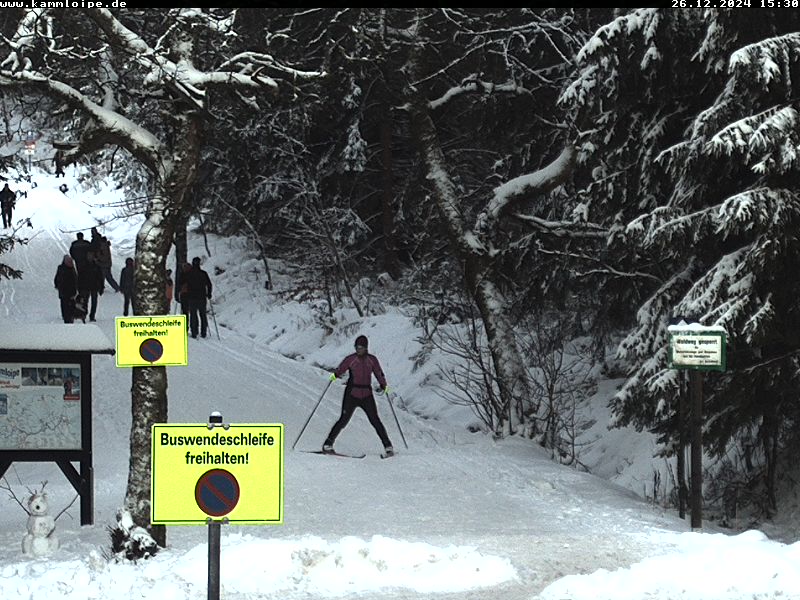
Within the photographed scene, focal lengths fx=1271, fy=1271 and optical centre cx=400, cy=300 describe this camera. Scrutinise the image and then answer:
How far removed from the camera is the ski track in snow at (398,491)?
426 inches

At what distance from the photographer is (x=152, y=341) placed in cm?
1026

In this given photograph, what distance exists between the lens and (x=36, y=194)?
70125 mm

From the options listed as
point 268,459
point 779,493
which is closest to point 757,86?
point 779,493

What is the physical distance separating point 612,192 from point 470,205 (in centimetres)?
1228

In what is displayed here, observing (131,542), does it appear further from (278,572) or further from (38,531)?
(278,572)

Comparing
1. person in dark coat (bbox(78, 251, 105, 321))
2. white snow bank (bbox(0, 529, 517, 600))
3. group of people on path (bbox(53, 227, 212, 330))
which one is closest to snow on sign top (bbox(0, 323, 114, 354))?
white snow bank (bbox(0, 529, 517, 600))

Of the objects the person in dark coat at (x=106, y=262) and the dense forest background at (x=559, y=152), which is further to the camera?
the person in dark coat at (x=106, y=262)

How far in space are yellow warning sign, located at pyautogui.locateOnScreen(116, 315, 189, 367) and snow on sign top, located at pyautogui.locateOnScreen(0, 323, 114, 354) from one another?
7.77 ft

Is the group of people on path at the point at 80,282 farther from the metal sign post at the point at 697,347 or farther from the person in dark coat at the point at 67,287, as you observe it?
the metal sign post at the point at 697,347

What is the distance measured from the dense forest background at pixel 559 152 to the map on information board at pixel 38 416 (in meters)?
2.06

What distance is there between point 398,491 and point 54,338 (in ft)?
13.6

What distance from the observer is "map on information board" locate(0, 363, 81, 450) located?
499 inches

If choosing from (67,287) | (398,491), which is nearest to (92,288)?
(67,287)

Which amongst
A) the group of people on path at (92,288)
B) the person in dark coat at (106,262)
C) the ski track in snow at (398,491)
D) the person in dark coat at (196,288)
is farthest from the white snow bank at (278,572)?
the person in dark coat at (106,262)
